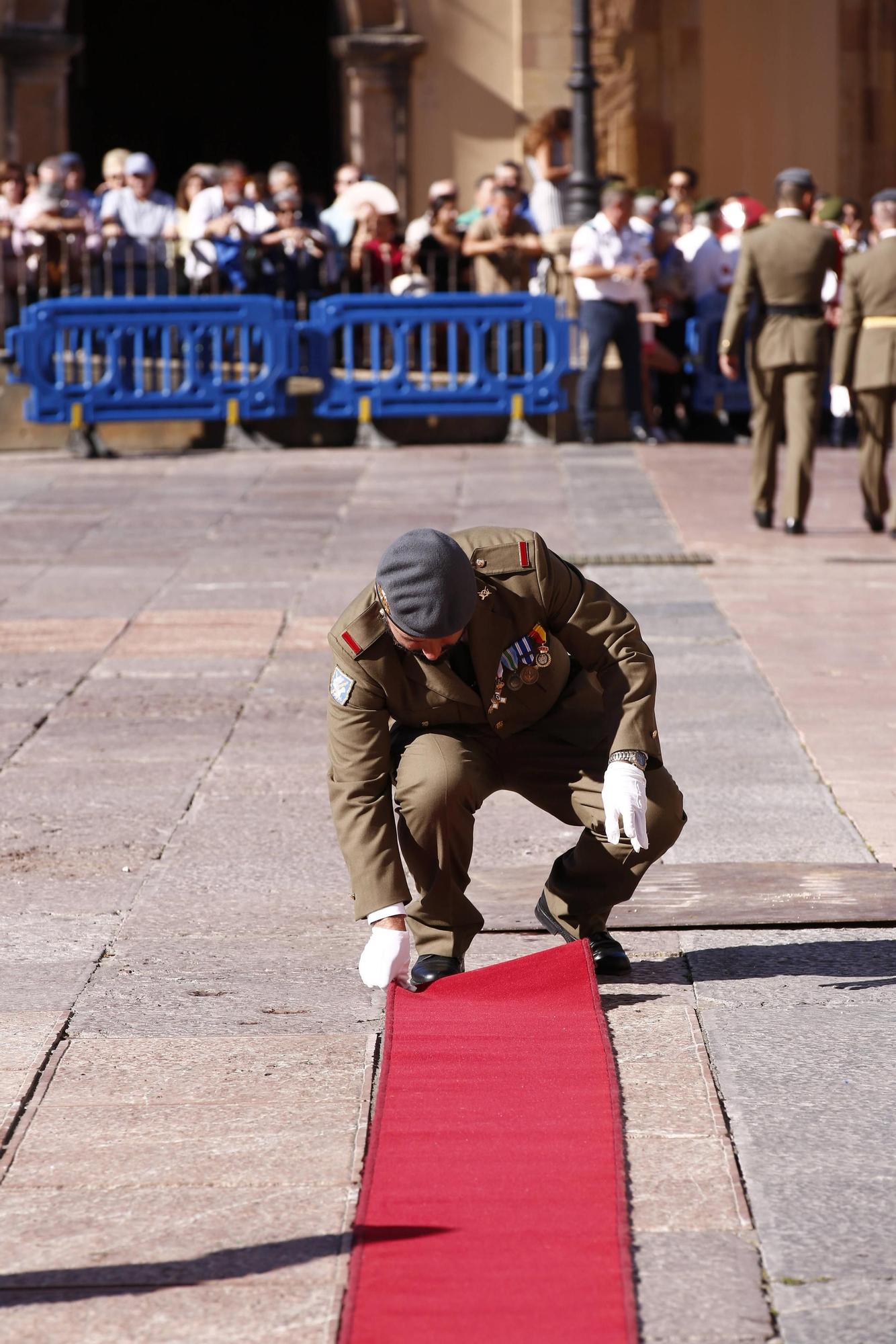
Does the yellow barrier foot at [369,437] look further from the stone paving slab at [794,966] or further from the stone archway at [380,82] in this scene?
the stone paving slab at [794,966]

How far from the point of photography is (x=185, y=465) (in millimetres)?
16141

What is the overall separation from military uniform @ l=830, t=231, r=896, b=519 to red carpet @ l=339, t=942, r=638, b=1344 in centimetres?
736

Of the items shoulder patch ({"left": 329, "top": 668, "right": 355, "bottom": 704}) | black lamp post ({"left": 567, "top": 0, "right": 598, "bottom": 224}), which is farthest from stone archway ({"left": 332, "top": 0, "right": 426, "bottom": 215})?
shoulder patch ({"left": 329, "top": 668, "right": 355, "bottom": 704})

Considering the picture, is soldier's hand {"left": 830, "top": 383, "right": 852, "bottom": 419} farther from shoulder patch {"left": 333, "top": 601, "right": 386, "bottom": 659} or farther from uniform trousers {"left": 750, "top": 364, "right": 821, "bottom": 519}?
shoulder patch {"left": 333, "top": 601, "right": 386, "bottom": 659}

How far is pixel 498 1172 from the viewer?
369 cm

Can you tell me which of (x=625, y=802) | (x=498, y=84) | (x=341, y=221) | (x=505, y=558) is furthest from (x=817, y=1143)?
(x=498, y=84)

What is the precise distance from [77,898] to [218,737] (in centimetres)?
190

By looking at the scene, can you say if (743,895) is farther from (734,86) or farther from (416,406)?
(734,86)

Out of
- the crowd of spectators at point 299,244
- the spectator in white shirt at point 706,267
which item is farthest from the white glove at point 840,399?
the spectator in white shirt at point 706,267

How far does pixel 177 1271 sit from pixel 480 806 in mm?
1673

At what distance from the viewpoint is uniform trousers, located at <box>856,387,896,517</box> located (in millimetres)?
11625

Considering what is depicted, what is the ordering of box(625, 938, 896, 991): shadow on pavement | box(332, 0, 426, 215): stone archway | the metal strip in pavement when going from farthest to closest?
box(332, 0, 426, 215): stone archway < the metal strip in pavement < box(625, 938, 896, 991): shadow on pavement

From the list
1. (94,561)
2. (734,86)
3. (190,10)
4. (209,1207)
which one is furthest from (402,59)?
(209,1207)

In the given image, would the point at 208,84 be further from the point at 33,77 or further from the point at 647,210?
the point at 647,210
